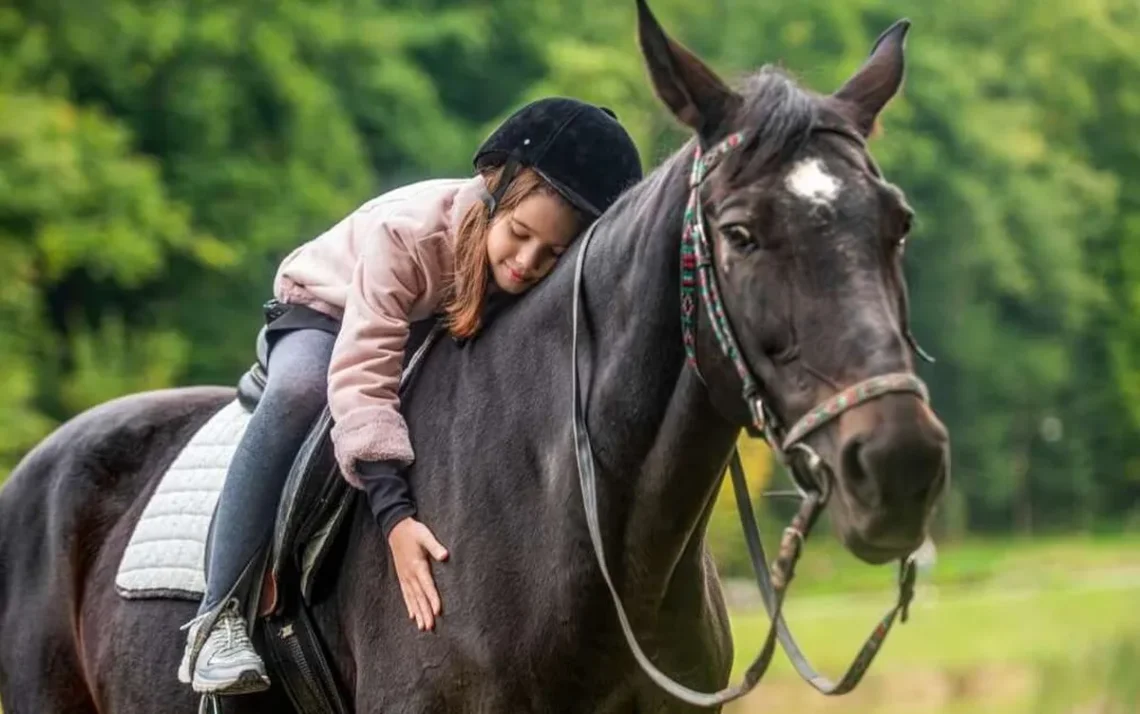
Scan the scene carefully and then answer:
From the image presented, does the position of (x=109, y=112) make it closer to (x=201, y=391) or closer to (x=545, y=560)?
(x=201, y=391)

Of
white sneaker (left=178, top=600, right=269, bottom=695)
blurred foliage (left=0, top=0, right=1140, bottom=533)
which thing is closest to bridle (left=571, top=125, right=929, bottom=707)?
blurred foliage (left=0, top=0, right=1140, bottom=533)

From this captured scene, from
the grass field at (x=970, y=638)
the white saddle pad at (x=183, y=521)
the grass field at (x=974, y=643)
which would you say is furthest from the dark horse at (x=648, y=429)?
the grass field at (x=974, y=643)

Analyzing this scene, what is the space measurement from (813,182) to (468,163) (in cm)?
2997

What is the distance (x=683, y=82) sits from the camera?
3.49 m

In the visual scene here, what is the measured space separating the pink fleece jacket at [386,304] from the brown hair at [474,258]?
0.15 feet

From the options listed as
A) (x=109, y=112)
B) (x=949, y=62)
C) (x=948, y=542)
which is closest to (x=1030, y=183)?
(x=949, y=62)

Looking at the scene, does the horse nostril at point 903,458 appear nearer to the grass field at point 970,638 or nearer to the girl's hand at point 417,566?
the girl's hand at point 417,566

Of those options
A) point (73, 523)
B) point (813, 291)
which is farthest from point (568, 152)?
point (73, 523)

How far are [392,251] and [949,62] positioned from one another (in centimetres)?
4246

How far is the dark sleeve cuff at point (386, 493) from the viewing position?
413 cm

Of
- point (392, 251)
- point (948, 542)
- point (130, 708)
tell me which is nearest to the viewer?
point (392, 251)

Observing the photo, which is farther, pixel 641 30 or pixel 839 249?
pixel 641 30

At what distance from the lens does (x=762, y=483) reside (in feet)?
107

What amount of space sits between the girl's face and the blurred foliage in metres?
0.41
